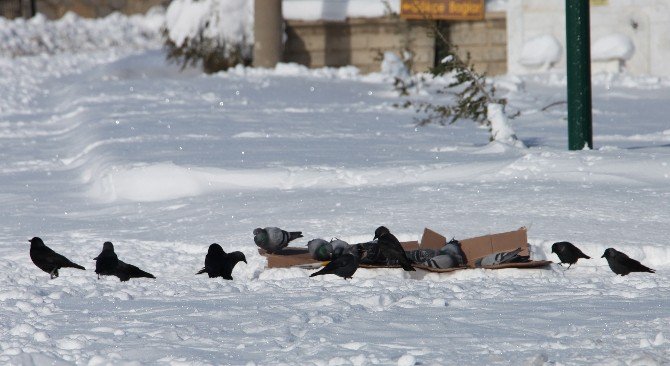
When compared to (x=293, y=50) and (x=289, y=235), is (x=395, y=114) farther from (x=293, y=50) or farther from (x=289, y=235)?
(x=289, y=235)

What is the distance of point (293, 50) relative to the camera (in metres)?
19.7

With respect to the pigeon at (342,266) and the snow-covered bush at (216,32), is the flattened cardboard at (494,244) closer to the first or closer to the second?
the pigeon at (342,266)

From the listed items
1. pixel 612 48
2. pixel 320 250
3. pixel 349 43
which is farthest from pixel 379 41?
pixel 320 250

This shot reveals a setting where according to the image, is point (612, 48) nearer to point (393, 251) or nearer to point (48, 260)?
point (393, 251)

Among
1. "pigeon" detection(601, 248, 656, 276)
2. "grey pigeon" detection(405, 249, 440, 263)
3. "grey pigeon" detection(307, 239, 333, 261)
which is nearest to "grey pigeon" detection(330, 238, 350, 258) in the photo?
"grey pigeon" detection(307, 239, 333, 261)

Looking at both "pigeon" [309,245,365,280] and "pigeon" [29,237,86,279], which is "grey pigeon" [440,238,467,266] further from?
"pigeon" [29,237,86,279]

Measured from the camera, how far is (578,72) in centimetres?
961

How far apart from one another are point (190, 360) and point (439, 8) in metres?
15.1

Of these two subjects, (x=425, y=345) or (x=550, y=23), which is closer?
(x=425, y=345)

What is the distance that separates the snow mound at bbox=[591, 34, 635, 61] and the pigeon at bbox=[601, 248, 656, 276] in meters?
12.3

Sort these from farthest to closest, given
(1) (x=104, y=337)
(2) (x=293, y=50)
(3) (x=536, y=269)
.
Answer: (2) (x=293, y=50) < (3) (x=536, y=269) < (1) (x=104, y=337)

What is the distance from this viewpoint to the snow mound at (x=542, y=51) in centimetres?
1850

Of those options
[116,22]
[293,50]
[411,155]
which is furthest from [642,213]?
[116,22]

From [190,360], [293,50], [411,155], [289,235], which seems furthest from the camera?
[293,50]
